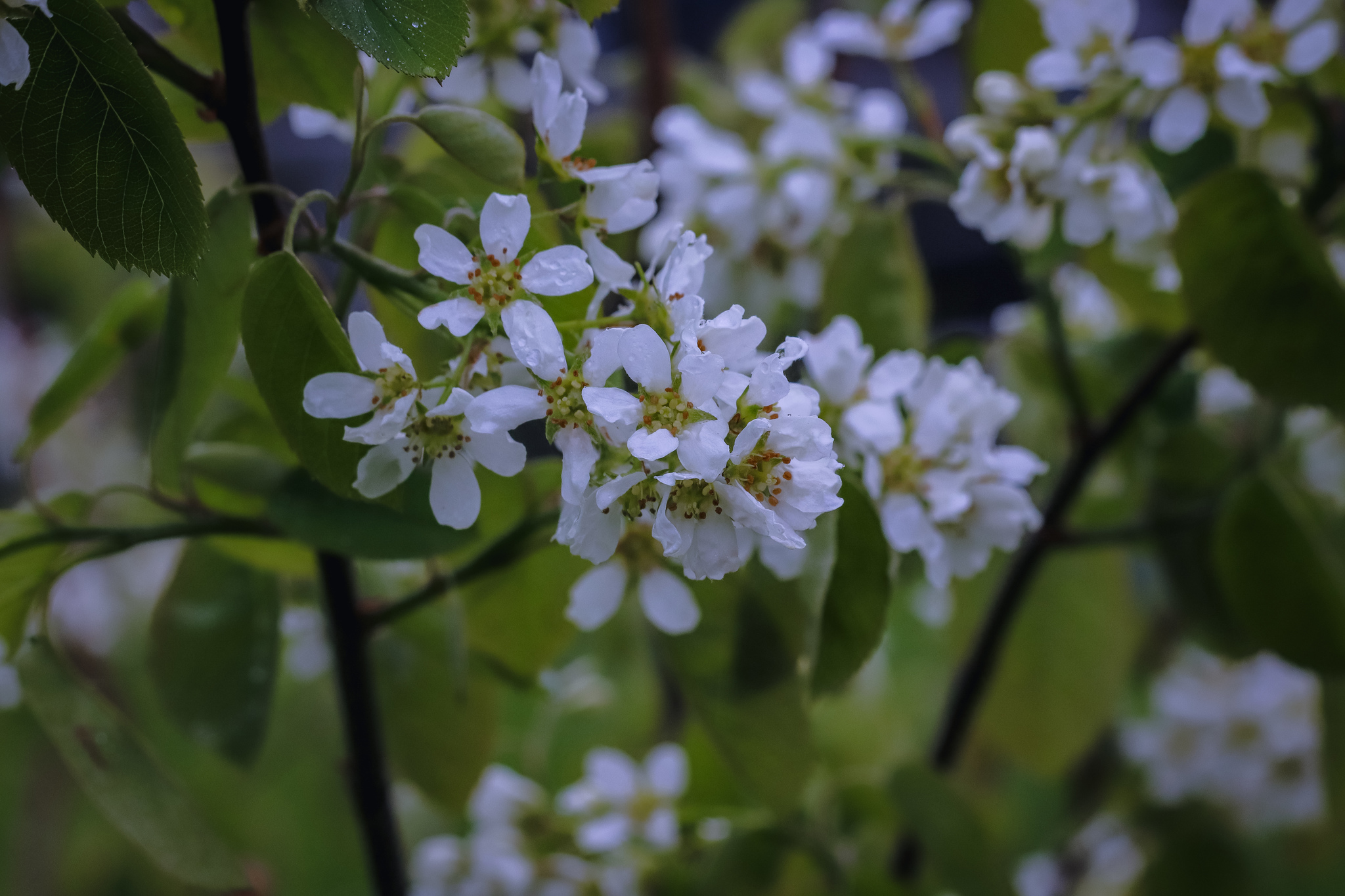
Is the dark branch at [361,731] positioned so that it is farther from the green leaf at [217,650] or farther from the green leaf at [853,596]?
the green leaf at [853,596]

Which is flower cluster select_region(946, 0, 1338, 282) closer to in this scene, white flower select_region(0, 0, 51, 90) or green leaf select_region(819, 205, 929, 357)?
green leaf select_region(819, 205, 929, 357)

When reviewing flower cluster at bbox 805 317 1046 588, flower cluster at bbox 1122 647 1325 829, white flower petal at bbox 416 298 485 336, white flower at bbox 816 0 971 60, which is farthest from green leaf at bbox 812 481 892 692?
flower cluster at bbox 1122 647 1325 829

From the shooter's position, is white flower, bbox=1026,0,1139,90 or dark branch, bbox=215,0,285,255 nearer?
dark branch, bbox=215,0,285,255

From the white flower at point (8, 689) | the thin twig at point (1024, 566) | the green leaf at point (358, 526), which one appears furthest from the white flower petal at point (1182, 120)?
the white flower at point (8, 689)

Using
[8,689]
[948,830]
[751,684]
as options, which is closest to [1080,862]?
[948,830]

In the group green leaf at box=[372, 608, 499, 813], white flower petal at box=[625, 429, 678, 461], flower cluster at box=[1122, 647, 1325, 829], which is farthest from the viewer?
flower cluster at box=[1122, 647, 1325, 829]

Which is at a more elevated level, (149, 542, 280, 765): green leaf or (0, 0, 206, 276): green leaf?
(0, 0, 206, 276): green leaf

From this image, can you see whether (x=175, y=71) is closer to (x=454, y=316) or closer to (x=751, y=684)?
(x=454, y=316)

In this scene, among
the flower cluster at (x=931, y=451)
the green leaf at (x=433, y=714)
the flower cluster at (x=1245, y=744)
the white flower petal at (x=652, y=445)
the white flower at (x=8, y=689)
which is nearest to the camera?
the white flower petal at (x=652, y=445)
